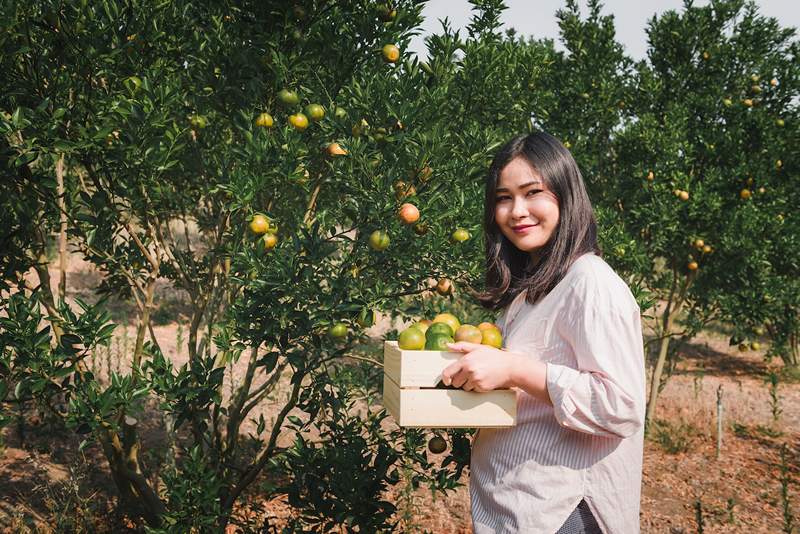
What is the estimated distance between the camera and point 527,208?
61.9 inches

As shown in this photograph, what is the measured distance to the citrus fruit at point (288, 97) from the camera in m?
2.72

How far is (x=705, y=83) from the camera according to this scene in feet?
21.8

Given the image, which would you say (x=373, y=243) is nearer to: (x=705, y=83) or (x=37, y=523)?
(x=37, y=523)

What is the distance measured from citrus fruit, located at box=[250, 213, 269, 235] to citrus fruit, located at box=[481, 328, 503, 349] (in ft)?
4.65

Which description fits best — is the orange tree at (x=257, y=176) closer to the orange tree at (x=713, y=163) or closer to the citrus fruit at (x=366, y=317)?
the citrus fruit at (x=366, y=317)

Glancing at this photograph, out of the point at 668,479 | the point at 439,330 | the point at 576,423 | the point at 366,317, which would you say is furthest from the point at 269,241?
the point at 668,479

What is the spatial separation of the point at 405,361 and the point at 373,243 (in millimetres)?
1070

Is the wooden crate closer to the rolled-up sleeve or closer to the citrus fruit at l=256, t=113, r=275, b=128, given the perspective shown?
the rolled-up sleeve

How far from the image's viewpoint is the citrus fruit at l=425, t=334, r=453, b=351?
157cm

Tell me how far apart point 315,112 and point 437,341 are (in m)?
1.64

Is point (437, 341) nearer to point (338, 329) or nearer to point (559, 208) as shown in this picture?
point (559, 208)

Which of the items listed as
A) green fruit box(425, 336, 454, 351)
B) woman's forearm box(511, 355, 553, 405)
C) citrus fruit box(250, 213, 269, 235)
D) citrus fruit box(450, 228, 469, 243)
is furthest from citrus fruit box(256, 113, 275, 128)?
woman's forearm box(511, 355, 553, 405)

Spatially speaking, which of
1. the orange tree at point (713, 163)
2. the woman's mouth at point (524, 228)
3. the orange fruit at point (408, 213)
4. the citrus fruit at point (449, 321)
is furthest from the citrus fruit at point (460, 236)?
the orange tree at point (713, 163)

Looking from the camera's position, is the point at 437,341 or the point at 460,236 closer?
the point at 437,341
